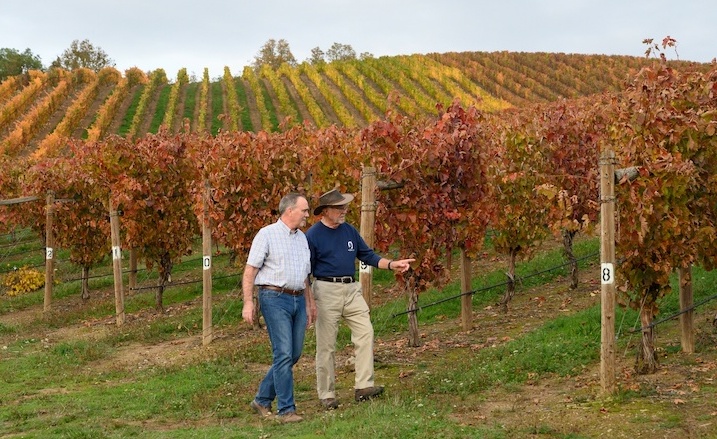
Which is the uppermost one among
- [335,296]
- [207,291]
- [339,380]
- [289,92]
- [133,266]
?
[289,92]

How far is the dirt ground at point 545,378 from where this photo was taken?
707 centimetres

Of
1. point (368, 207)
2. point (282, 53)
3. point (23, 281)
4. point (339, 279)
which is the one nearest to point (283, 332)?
point (339, 279)

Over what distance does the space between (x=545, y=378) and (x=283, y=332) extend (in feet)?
10.2

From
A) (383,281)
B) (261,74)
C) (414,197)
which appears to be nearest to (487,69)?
(261,74)

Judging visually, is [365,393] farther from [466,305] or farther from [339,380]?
[466,305]

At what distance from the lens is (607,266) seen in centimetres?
781

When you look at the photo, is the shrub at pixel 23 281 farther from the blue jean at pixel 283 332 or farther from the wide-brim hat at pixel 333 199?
the wide-brim hat at pixel 333 199

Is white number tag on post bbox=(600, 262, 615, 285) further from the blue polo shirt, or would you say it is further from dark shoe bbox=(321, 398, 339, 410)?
dark shoe bbox=(321, 398, 339, 410)

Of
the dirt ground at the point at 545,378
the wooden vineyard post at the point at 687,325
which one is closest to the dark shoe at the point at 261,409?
the dirt ground at the point at 545,378

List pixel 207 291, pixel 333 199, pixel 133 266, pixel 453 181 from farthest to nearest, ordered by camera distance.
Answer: pixel 133 266
pixel 207 291
pixel 453 181
pixel 333 199

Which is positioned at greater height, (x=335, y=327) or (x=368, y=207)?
(x=368, y=207)

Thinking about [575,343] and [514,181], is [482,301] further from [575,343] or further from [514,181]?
[575,343]

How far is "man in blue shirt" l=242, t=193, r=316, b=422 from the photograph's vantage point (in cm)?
Answer: 790

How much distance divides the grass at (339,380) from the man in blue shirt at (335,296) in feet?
0.99
